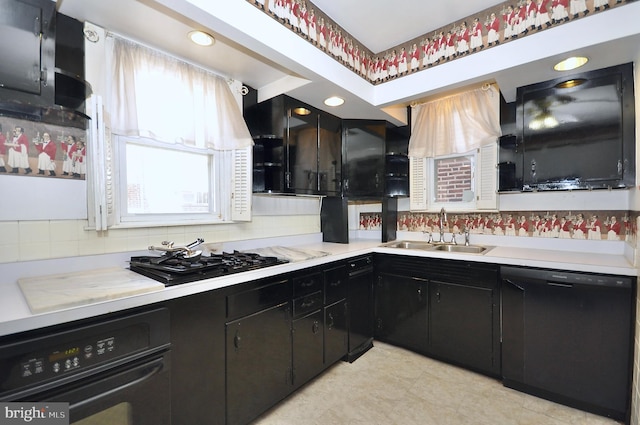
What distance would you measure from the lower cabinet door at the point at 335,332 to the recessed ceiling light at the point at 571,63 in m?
2.23

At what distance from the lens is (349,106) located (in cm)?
257

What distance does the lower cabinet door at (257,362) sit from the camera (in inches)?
61.8

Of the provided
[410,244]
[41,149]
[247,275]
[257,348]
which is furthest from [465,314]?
[41,149]

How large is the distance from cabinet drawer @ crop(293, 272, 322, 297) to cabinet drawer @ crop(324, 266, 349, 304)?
0.28ft

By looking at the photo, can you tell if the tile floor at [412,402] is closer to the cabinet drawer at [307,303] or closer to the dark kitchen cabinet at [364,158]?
the cabinet drawer at [307,303]

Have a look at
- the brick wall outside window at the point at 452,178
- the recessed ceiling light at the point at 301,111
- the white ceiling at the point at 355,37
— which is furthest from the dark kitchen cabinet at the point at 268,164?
the brick wall outside window at the point at 452,178

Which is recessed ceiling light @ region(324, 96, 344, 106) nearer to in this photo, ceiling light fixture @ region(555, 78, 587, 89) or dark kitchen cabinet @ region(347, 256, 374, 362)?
dark kitchen cabinet @ region(347, 256, 374, 362)

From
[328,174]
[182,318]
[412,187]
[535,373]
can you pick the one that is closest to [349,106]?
[328,174]

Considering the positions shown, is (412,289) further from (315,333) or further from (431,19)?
(431,19)

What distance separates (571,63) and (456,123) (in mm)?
864

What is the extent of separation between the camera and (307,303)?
2.03m

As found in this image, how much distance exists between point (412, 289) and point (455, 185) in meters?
1.17

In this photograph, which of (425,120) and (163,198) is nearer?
(163,198)

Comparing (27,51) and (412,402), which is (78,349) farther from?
(412,402)
